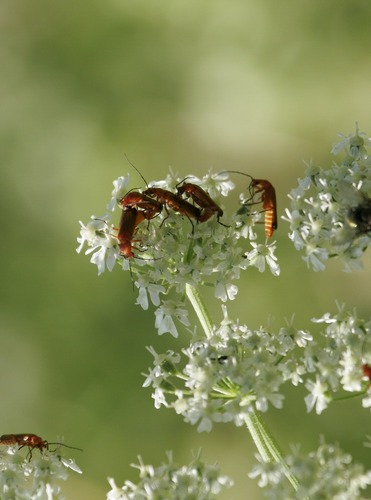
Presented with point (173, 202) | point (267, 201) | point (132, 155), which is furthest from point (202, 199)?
point (132, 155)

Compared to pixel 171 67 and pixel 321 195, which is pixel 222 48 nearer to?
pixel 171 67

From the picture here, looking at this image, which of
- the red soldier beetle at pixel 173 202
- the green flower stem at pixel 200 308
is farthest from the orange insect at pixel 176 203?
the green flower stem at pixel 200 308

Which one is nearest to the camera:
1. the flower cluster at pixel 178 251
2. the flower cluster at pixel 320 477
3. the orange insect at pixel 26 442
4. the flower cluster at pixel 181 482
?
the flower cluster at pixel 320 477

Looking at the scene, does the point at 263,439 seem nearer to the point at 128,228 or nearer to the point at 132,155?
the point at 128,228

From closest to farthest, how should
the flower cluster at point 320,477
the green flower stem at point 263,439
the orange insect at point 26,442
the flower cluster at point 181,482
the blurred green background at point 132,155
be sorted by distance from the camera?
the flower cluster at point 320,477, the flower cluster at point 181,482, the green flower stem at point 263,439, the orange insect at point 26,442, the blurred green background at point 132,155

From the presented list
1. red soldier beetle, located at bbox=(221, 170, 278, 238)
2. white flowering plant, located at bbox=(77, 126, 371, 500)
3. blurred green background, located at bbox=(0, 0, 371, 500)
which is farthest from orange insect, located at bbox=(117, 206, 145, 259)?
blurred green background, located at bbox=(0, 0, 371, 500)

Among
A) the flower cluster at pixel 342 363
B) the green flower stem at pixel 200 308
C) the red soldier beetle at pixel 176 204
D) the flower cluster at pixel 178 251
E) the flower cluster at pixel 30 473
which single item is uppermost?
the red soldier beetle at pixel 176 204

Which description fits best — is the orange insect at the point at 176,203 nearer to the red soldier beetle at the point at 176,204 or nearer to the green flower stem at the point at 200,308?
the red soldier beetle at the point at 176,204

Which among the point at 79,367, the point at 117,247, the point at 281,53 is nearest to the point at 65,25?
the point at 281,53
